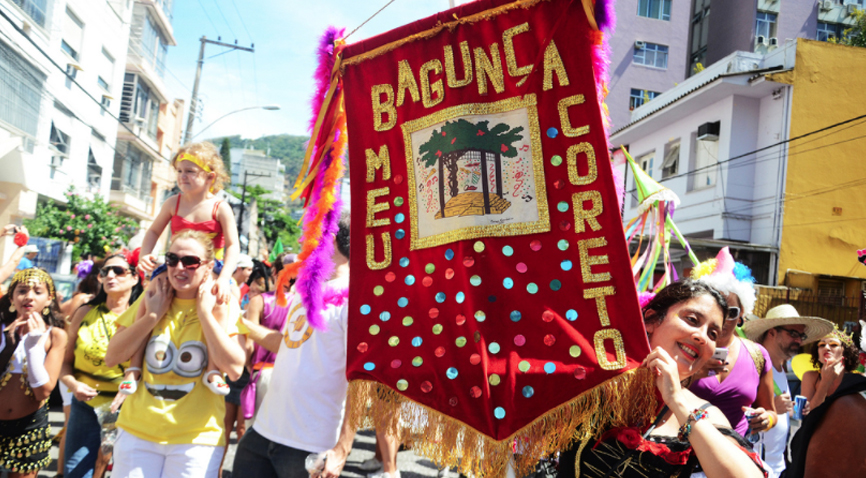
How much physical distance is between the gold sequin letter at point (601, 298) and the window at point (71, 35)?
82.8 ft

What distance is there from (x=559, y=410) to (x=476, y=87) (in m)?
1.26

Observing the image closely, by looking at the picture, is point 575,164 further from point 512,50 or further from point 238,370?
point 238,370

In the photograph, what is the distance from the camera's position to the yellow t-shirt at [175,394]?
2830 mm

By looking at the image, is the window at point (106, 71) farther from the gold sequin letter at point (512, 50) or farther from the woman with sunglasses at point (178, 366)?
the gold sequin letter at point (512, 50)

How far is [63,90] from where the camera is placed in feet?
71.3

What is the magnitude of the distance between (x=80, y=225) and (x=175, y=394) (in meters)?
18.6

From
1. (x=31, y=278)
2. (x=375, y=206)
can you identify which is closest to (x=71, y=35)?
(x=31, y=278)

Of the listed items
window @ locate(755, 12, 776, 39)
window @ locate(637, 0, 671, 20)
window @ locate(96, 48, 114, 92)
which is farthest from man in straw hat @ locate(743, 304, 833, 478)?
window @ locate(96, 48, 114, 92)

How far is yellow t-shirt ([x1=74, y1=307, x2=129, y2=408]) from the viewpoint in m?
4.04

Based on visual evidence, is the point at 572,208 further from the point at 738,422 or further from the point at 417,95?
the point at 738,422

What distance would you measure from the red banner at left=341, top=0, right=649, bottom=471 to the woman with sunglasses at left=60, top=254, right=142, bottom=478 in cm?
225

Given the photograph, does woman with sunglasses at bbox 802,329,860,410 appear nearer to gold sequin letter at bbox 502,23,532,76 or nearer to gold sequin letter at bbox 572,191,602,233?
gold sequin letter at bbox 572,191,602,233

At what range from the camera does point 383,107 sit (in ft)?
8.47

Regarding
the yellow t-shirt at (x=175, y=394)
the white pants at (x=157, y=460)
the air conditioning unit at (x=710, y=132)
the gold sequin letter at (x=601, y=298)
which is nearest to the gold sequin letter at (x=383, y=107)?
the gold sequin letter at (x=601, y=298)
